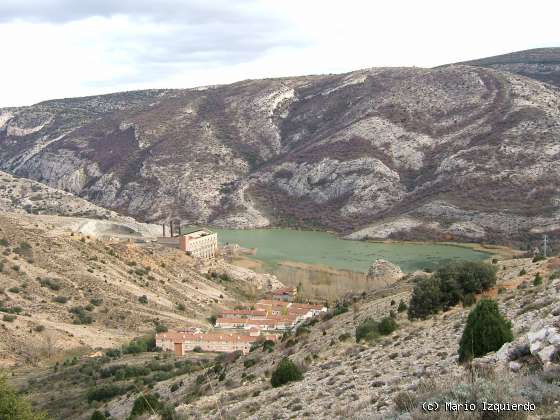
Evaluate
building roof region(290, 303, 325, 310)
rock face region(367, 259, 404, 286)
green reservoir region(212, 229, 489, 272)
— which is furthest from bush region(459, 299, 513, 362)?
green reservoir region(212, 229, 489, 272)

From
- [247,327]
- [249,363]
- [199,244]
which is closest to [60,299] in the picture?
[247,327]

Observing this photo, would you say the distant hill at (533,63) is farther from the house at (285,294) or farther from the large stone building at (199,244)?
the house at (285,294)

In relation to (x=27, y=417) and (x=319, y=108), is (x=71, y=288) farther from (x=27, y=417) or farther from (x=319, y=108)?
(x=319, y=108)

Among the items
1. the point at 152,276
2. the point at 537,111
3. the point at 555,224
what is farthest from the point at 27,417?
the point at 537,111

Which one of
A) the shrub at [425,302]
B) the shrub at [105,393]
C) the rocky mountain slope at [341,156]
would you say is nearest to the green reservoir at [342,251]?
the rocky mountain slope at [341,156]

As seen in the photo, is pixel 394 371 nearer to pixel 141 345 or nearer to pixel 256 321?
pixel 141 345

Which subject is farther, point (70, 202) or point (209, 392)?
point (70, 202)

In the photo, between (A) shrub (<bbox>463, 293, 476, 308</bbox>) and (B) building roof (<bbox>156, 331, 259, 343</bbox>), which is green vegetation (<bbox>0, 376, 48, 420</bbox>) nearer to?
(A) shrub (<bbox>463, 293, 476, 308</bbox>)
